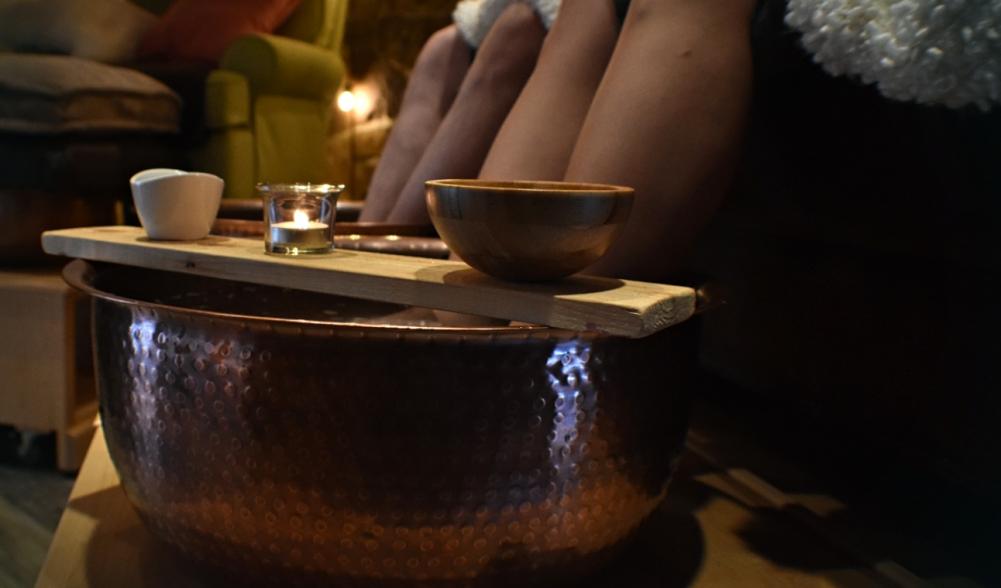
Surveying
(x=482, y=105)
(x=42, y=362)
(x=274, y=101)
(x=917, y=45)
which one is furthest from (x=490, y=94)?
(x=274, y=101)

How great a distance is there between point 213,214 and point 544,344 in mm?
299

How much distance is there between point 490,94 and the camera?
90cm

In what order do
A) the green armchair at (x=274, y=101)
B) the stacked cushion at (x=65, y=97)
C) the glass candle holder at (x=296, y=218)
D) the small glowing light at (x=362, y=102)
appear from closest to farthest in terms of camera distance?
the glass candle holder at (x=296, y=218), the stacked cushion at (x=65, y=97), the green armchair at (x=274, y=101), the small glowing light at (x=362, y=102)

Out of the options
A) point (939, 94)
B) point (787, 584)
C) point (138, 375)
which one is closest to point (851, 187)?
point (939, 94)

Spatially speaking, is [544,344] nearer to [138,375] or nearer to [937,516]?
[138,375]

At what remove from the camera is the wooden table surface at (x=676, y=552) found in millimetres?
520

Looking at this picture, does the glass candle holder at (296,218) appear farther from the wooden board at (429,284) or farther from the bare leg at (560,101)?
the bare leg at (560,101)

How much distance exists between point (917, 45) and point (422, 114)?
713mm

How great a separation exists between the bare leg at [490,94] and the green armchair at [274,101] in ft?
3.58

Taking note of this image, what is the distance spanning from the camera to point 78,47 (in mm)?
1898

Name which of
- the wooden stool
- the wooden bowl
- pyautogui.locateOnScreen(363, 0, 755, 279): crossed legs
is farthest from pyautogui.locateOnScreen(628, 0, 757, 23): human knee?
the wooden stool

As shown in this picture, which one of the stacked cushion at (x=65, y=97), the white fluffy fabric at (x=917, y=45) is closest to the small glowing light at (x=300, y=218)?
the white fluffy fabric at (x=917, y=45)

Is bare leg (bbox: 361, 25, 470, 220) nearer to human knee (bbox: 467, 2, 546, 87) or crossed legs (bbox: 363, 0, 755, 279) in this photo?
human knee (bbox: 467, 2, 546, 87)

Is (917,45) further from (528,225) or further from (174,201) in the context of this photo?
(174,201)
